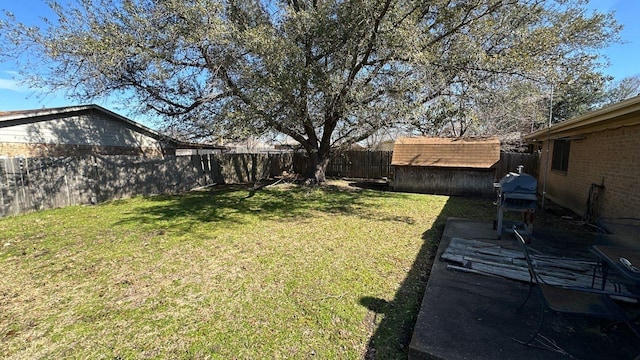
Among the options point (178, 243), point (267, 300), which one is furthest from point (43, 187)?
point (267, 300)

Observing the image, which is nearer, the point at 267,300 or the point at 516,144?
the point at 267,300

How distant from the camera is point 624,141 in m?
5.90

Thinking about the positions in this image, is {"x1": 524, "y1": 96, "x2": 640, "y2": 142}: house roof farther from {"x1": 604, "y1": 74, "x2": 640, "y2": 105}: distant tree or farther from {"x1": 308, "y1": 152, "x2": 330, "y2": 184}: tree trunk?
{"x1": 604, "y1": 74, "x2": 640, "y2": 105}: distant tree

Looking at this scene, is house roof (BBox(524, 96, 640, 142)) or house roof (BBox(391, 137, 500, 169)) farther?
house roof (BBox(391, 137, 500, 169))

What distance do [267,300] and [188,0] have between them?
284 inches

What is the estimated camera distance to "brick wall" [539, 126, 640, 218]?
5.50 metres

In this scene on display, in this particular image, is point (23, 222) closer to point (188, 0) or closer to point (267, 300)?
point (188, 0)

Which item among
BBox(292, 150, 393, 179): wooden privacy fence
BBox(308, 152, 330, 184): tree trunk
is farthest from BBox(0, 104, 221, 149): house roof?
BBox(292, 150, 393, 179): wooden privacy fence

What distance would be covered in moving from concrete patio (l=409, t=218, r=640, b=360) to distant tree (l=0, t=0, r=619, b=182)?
5112 millimetres

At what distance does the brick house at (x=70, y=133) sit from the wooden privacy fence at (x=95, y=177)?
4.57 feet

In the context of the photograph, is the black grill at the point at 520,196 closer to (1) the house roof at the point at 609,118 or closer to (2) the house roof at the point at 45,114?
(1) the house roof at the point at 609,118

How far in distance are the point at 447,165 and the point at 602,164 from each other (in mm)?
4760

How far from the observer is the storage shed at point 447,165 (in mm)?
10695

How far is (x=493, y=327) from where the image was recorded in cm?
260
